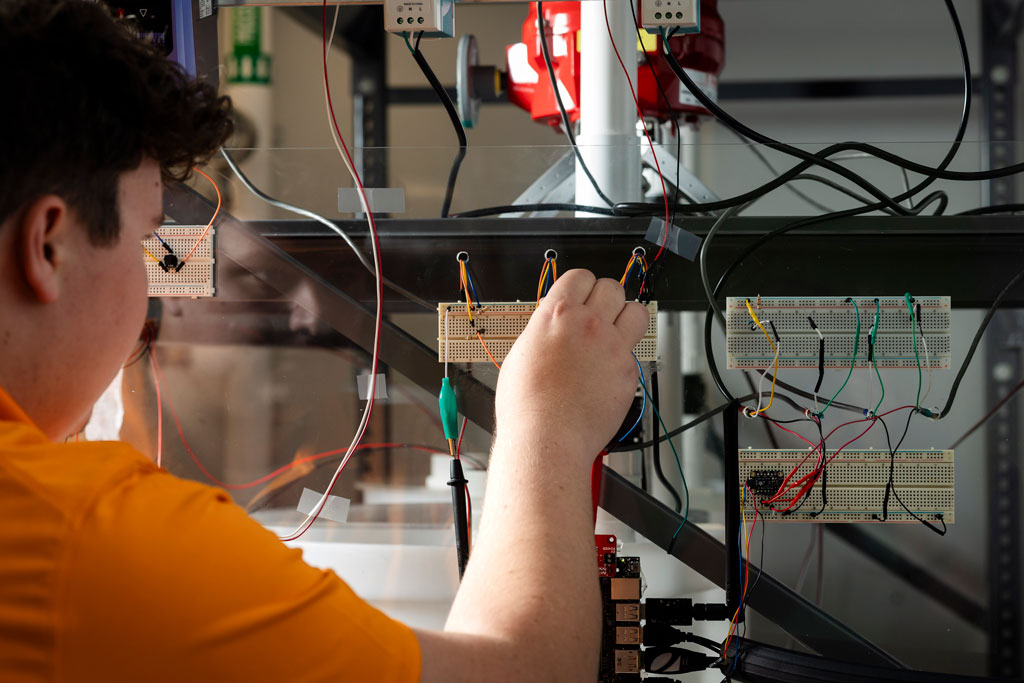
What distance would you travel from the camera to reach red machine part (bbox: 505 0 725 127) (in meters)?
1.35

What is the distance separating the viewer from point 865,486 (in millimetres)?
1033

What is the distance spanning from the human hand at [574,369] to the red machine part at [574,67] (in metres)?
0.65

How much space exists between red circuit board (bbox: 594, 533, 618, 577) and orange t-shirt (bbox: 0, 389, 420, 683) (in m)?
0.51

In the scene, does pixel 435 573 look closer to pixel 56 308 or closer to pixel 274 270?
pixel 274 270

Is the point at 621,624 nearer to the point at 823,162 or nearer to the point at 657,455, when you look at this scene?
the point at 657,455

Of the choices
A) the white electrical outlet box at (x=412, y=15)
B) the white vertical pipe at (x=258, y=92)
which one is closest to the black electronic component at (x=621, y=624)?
the white electrical outlet box at (x=412, y=15)

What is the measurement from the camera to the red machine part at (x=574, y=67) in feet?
4.44

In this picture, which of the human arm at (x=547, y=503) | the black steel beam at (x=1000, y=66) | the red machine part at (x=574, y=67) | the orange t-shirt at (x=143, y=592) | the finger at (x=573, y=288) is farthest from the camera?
the black steel beam at (x=1000, y=66)

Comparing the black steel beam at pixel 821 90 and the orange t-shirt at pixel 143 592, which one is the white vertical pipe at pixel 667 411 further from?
the black steel beam at pixel 821 90

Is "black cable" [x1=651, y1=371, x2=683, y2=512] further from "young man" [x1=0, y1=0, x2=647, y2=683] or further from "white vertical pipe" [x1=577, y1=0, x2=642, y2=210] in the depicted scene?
"young man" [x1=0, y1=0, x2=647, y2=683]

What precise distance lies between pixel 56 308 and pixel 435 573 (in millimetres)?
836

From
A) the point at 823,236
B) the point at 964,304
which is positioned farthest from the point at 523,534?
the point at 964,304

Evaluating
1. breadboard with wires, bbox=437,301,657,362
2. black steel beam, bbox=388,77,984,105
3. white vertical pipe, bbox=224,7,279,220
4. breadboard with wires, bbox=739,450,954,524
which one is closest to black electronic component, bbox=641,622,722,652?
breadboard with wires, bbox=739,450,954,524

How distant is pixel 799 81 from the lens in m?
2.31
